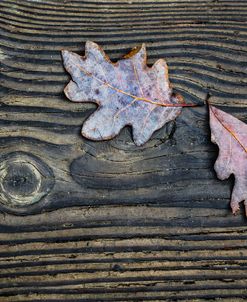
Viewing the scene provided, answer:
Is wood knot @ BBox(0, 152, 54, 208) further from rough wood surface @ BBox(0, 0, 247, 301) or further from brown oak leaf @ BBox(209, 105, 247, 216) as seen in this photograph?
brown oak leaf @ BBox(209, 105, 247, 216)

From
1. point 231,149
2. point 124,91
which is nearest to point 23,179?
point 124,91

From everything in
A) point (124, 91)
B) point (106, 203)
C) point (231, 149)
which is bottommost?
point (106, 203)

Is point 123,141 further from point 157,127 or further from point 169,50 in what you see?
point 169,50

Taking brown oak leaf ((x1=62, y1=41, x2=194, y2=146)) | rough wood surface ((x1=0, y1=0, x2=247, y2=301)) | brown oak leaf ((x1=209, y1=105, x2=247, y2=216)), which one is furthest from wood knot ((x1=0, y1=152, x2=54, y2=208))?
brown oak leaf ((x1=209, y1=105, x2=247, y2=216))

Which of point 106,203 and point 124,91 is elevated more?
point 124,91

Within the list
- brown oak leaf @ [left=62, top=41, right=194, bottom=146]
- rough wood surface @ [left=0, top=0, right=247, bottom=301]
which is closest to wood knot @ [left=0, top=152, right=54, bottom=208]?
rough wood surface @ [left=0, top=0, right=247, bottom=301]

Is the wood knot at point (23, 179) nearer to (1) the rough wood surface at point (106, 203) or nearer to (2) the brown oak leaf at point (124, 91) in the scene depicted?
(1) the rough wood surface at point (106, 203)

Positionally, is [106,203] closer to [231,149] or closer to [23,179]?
[23,179]

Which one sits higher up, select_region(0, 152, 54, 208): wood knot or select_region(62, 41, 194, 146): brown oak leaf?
select_region(62, 41, 194, 146): brown oak leaf
